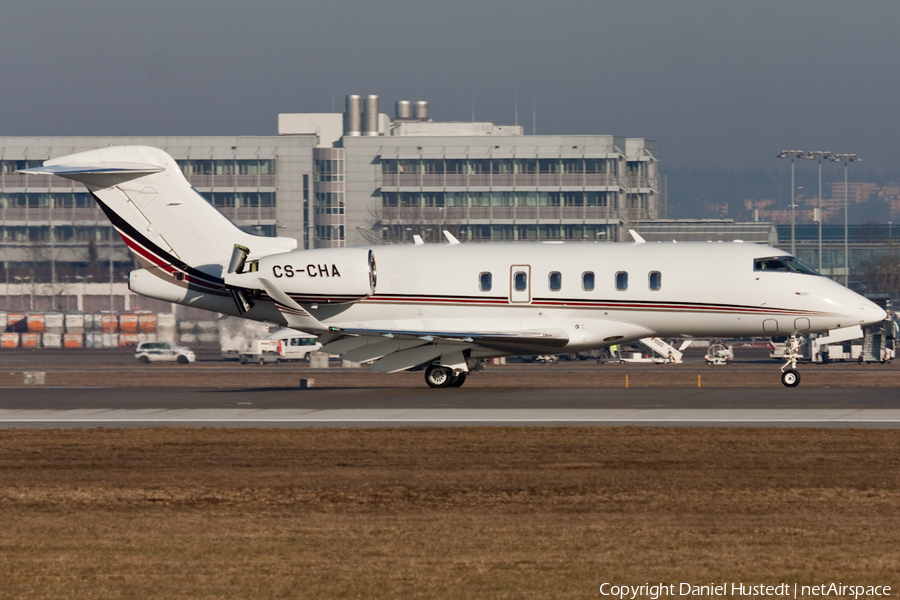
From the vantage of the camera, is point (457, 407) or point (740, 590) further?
point (457, 407)

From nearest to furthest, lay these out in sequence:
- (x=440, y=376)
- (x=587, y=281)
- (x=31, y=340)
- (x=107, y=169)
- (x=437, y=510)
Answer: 1. (x=437, y=510)
2. (x=587, y=281)
3. (x=440, y=376)
4. (x=107, y=169)
5. (x=31, y=340)

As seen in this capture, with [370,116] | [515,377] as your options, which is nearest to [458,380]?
[515,377]

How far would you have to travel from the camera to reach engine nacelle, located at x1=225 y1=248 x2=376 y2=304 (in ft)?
106

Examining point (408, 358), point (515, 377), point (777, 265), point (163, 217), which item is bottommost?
point (515, 377)

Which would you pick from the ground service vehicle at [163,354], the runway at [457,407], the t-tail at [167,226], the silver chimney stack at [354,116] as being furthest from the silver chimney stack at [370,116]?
the runway at [457,407]

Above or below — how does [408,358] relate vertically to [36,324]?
above

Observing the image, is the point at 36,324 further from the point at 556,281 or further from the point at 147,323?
the point at 556,281

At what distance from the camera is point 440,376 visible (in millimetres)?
32719

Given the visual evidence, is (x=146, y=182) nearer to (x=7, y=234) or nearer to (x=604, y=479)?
(x=604, y=479)

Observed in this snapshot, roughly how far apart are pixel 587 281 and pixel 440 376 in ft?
17.2

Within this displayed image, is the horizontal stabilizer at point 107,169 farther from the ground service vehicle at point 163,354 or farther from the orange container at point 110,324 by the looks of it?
the orange container at point 110,324

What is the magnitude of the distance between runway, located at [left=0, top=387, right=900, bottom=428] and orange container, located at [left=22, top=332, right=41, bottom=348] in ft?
233

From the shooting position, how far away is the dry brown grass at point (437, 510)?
1184cm

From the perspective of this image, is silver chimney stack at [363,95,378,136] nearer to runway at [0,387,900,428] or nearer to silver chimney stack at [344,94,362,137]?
silver chimney stack at [344,94,362,137]
